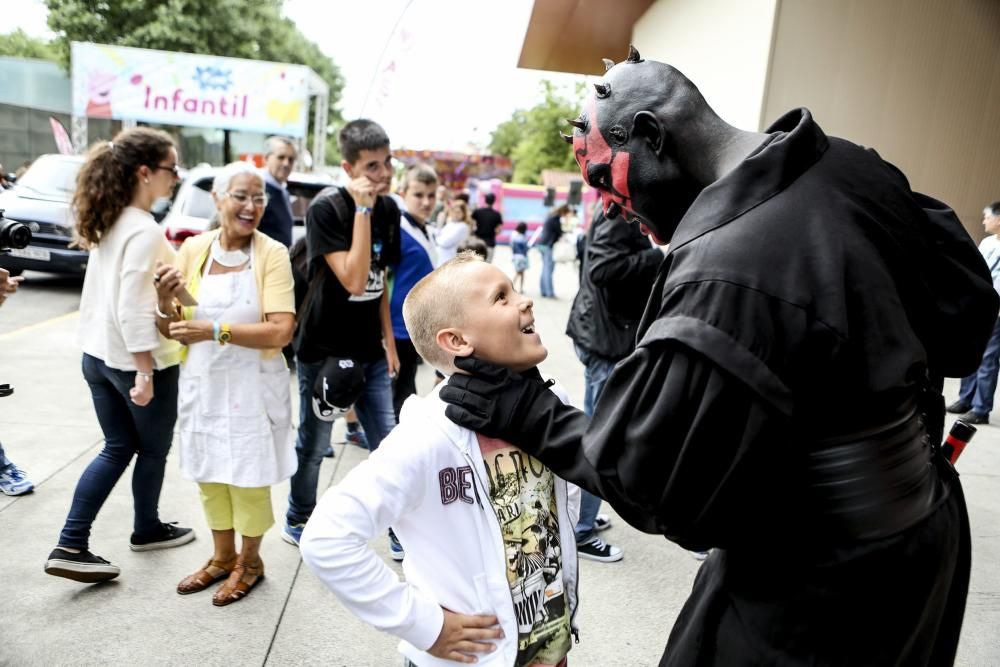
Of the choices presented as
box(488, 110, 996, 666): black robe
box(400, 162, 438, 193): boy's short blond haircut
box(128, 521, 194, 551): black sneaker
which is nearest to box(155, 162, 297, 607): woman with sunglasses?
box(128, 521, 194, 551): black sneaker

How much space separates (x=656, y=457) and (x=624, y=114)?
601mm

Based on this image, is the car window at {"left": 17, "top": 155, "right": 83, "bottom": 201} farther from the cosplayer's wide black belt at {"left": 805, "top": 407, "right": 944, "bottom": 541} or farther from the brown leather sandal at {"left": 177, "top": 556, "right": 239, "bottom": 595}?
the cosplayer's wide black belt at {"left": 805, "top": 407, "right": 944, "bottom": 541}

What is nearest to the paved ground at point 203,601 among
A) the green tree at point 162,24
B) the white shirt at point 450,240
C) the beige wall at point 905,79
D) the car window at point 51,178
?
the beige wall at point 905,79

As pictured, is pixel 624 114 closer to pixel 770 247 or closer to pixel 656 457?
pixel 770 247

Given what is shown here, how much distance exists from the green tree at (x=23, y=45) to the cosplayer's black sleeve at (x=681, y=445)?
56.2 metres

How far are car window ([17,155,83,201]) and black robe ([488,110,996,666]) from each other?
11.3 meters

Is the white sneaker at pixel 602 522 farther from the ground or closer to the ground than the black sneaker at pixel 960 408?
farther from the ground

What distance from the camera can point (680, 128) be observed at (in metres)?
1.25

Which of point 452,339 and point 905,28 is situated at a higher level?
point 905,28

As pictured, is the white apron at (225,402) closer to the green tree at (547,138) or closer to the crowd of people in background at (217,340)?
the crowd of people in background at (217,340)

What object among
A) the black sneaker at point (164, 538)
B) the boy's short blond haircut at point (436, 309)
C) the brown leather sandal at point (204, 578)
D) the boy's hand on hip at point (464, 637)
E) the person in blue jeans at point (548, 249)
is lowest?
the person in blue jeans at point (548, 249)

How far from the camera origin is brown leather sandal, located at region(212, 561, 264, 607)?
3.03 metres

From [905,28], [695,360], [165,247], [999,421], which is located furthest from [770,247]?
[999,421]

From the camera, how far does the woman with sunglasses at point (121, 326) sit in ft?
9.61
